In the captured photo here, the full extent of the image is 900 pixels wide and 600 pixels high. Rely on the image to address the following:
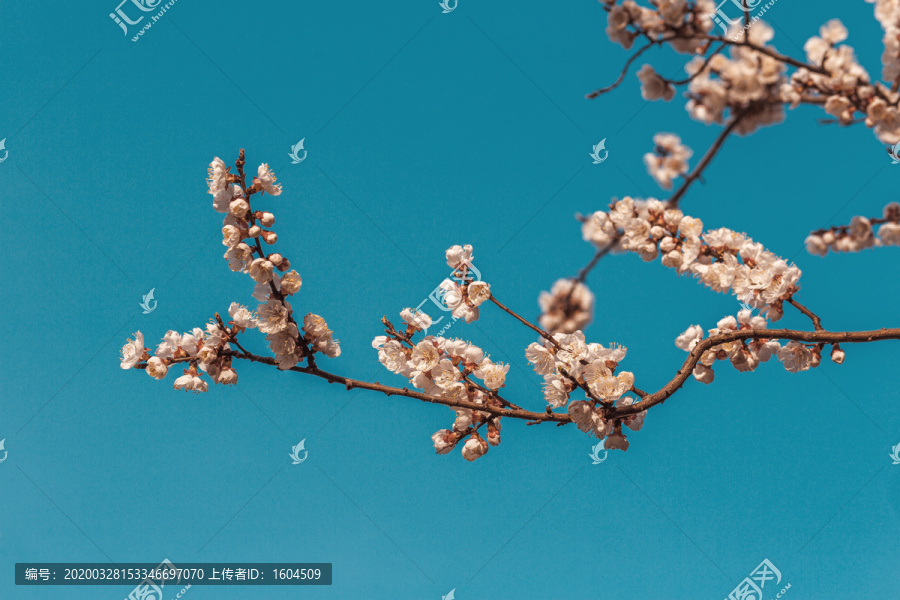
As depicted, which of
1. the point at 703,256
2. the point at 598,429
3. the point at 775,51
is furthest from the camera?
the point at 703,256

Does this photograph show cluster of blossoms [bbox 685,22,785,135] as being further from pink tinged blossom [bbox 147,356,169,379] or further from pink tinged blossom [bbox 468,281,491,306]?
pink tinged blossom [bbox 147,356,169,379]

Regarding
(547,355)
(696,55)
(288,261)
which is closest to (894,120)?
(696,55)

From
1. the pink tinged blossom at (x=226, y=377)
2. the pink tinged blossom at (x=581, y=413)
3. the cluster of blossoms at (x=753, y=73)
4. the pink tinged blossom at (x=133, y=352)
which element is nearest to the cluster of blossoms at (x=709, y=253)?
the pink tinged blossom at (x=581, y=413)

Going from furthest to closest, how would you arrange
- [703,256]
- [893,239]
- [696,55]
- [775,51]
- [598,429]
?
[703,256]
[598,429]
[893,239]
[696,55]
[775,51]

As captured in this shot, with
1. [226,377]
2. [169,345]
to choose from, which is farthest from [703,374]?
[169,345]

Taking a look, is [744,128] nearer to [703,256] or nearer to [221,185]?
[703,256]

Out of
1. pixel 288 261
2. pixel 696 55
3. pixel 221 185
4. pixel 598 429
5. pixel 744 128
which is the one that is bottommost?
pixel 598 429

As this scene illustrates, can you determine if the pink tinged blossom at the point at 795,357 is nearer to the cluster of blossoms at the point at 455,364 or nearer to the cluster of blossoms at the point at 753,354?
the cluster of blossoms at the point at 753,354
